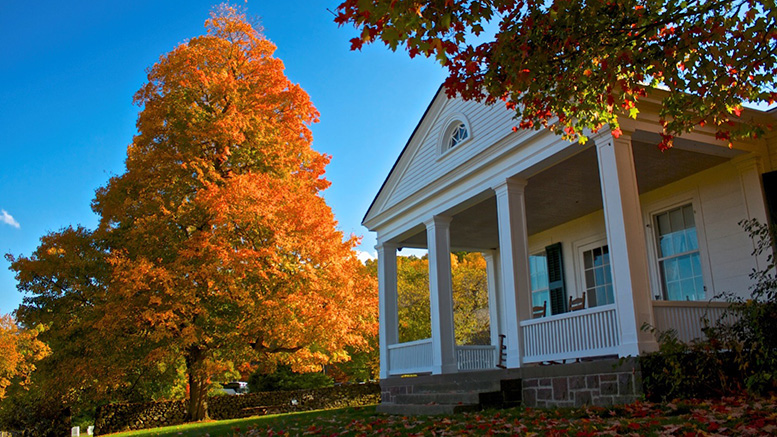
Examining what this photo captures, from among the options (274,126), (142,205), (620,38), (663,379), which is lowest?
(663,379)

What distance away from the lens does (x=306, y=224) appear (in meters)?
16.6

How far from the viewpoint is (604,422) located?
604 centimetres

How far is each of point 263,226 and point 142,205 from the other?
3457 millimetres

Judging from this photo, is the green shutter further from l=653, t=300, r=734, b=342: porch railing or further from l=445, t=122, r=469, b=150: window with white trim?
l=653, t=300, r=734, b=342: porch railing

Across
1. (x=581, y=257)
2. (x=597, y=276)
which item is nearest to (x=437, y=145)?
(x=581, y=257)

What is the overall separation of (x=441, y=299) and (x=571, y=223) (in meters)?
3.90

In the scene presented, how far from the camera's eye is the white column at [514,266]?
9828mm

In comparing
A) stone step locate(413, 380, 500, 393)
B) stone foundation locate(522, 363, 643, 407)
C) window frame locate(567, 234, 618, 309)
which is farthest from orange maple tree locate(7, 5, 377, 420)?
stone foundation locate(522, 363, 643, 407)

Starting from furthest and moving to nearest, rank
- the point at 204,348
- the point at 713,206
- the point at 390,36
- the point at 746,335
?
1. the point at 204,348
2. the point at 713,206
3. the point at 746,335
4. the point at 390,36

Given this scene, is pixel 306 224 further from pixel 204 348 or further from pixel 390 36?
pixel 390 36

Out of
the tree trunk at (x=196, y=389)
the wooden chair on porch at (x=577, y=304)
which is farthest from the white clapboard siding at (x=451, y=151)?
the tree trunk at (x=196, y=389)

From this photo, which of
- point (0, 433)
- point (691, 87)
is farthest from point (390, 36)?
point (0, 433)

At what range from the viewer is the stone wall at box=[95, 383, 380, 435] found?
18297mm

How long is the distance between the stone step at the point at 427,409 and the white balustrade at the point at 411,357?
182 cm
